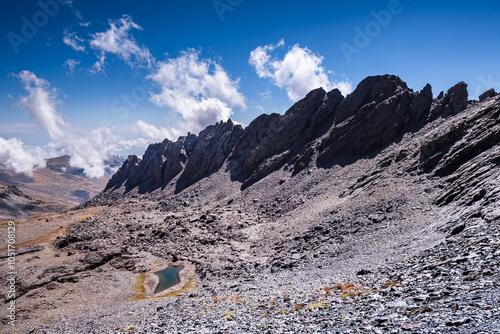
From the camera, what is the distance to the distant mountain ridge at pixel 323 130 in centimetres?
9000

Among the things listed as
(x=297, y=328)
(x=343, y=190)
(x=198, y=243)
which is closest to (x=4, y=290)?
(x=198, y=243)

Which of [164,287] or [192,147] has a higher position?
[192,147]

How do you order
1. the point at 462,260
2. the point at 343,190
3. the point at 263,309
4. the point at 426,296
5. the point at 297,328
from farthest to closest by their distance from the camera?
the point at 343,190
the point at 263,309
the point at 462,260
the point at 297,328
the point at 426,296

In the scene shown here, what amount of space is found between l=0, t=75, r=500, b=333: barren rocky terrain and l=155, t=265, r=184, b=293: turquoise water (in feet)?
8.34

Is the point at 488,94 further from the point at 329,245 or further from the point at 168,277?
the point at 168,277

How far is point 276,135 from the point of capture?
5138 inches

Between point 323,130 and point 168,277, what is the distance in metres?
90.3

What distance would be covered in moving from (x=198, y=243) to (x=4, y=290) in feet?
112

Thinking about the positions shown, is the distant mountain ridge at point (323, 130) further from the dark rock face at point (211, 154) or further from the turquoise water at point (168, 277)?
the turquoise water at point (168, 277)

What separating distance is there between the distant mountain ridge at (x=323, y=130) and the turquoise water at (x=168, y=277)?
61344 millimetres

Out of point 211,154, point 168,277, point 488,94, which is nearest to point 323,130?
point 488,94

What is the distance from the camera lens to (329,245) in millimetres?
43031

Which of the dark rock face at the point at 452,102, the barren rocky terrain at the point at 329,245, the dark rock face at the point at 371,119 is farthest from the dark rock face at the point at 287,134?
the dark rock face at the point at 452,102

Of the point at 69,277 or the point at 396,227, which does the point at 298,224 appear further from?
the point at 69,277
